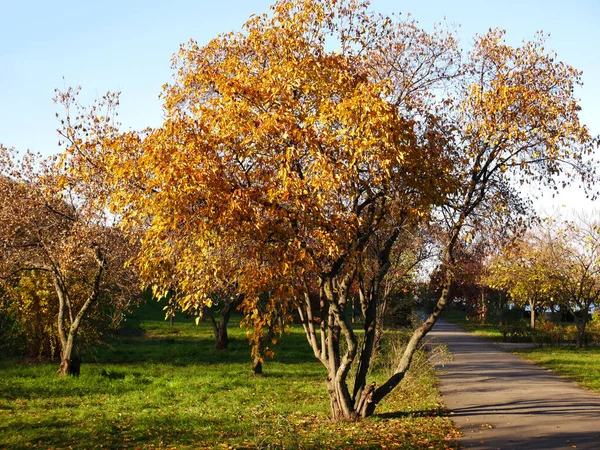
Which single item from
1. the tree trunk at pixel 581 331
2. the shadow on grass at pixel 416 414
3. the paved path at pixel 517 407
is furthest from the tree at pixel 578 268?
the shadow on grass at pixel 416 414

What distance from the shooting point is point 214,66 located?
1133 cm

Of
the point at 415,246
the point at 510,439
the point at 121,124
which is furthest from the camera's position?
the point at 415,246

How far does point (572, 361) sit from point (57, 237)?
18162mm

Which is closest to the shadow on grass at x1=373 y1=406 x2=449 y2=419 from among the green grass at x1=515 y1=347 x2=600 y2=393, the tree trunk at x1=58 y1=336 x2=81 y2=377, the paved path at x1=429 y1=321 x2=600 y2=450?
the paved path at x1=429 y1=321 x2=600 y2=450

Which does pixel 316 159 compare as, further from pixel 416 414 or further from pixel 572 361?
pixel 572 361

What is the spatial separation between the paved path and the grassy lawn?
0.54m

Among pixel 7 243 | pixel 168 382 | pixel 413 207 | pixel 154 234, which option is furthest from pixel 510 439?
pixel 7 243

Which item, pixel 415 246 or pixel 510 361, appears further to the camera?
pixel 510 361

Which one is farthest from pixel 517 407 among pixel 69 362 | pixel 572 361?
pixel 572 361

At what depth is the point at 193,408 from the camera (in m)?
13.3

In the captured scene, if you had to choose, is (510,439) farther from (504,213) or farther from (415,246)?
(415,246)

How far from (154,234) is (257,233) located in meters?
1.47

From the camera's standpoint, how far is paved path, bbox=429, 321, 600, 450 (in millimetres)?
10195

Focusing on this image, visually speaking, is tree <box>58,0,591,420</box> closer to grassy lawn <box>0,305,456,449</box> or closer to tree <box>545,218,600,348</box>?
grassy lawn <box>0,305,456,449</box>
